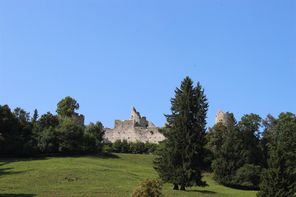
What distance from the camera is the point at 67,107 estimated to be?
12112 cm

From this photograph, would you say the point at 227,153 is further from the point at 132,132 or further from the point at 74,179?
the point at 132,132

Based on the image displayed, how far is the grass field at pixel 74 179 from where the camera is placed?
164ft

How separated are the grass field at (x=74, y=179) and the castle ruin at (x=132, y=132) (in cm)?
3442

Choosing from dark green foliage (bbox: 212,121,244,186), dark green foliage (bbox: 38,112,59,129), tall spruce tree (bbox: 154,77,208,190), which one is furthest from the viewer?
dark green foliage (bbox: 38,112,59,129)

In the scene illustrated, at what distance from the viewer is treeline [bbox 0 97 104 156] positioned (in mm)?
88875

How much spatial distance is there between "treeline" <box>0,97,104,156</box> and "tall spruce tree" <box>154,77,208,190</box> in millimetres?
33171

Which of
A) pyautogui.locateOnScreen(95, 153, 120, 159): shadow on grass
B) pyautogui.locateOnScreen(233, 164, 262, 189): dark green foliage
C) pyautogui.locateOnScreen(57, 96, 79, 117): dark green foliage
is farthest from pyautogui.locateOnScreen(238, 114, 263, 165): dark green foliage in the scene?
pyautogui.locateOnScreen(57, 96, 79, 117): dark green foliage

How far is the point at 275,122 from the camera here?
96688 mm

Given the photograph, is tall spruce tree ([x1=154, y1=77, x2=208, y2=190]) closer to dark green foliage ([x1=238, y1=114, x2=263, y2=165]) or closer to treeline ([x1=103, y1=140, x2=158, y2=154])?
dark green foliage ([x1=238, y1=114, x2=263, y2=165])

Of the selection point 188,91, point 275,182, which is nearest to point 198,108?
point 188,91

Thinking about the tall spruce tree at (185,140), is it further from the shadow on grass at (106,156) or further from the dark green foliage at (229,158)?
the shadow on grass at (106,156)

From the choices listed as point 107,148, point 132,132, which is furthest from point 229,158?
point 132,132

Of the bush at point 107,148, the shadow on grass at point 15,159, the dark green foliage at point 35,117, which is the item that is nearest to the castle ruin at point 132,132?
the bush at point 107,148

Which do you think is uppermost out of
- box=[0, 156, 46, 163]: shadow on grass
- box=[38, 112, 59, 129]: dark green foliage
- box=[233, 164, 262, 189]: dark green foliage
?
box=[38, 112, 59, 129]: dark green foliage
